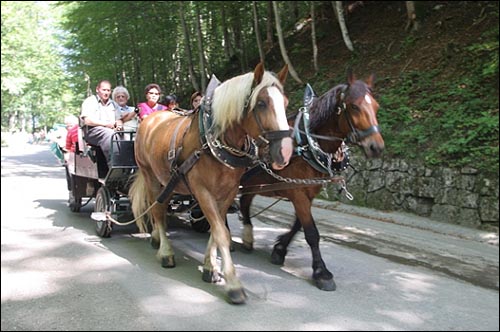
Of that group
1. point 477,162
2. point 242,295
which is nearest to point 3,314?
point 242,295

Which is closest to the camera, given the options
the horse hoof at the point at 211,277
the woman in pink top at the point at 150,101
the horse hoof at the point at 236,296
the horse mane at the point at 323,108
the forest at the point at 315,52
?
the horse hoof at the point at 236,296

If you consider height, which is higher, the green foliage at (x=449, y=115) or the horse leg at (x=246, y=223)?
the green foliage at (x=449, y=115)

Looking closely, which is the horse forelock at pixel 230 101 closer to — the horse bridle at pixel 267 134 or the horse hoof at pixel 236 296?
the horse bridle at pixel 267 134

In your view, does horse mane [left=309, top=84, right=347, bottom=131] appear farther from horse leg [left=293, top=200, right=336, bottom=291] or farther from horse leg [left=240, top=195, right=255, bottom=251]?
horse leg [left=240, top=195, right=255, bottom=251]

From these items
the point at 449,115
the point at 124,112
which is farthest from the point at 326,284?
the point at 449,115

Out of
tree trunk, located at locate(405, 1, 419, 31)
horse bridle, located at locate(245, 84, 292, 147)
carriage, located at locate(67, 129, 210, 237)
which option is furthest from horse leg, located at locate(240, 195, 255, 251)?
tree trunk, located at locate(405, 1, 419, 31)

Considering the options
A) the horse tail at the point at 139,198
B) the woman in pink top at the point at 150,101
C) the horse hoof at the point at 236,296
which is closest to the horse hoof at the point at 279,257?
the horse hoof at the point at 236,296

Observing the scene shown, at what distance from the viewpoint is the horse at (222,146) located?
3.61 m

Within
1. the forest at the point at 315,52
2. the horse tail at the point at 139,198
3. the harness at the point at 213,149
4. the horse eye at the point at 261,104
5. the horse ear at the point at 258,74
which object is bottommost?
the horse tail at the point at 139,198

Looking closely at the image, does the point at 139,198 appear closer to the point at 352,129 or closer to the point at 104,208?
the point at 104,208

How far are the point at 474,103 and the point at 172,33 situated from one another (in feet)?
55.3

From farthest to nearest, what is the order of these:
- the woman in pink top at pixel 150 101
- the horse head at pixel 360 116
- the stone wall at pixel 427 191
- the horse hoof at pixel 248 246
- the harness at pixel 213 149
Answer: the stone wall at pixel 427 191
the woman in pink top at pixel 150 101
the horse hoof at pixel 248 246
the horse head at pixel 360 116
the harness at pixel 213 149

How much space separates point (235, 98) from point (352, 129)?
1.30 meters

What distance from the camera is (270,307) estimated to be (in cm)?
381
